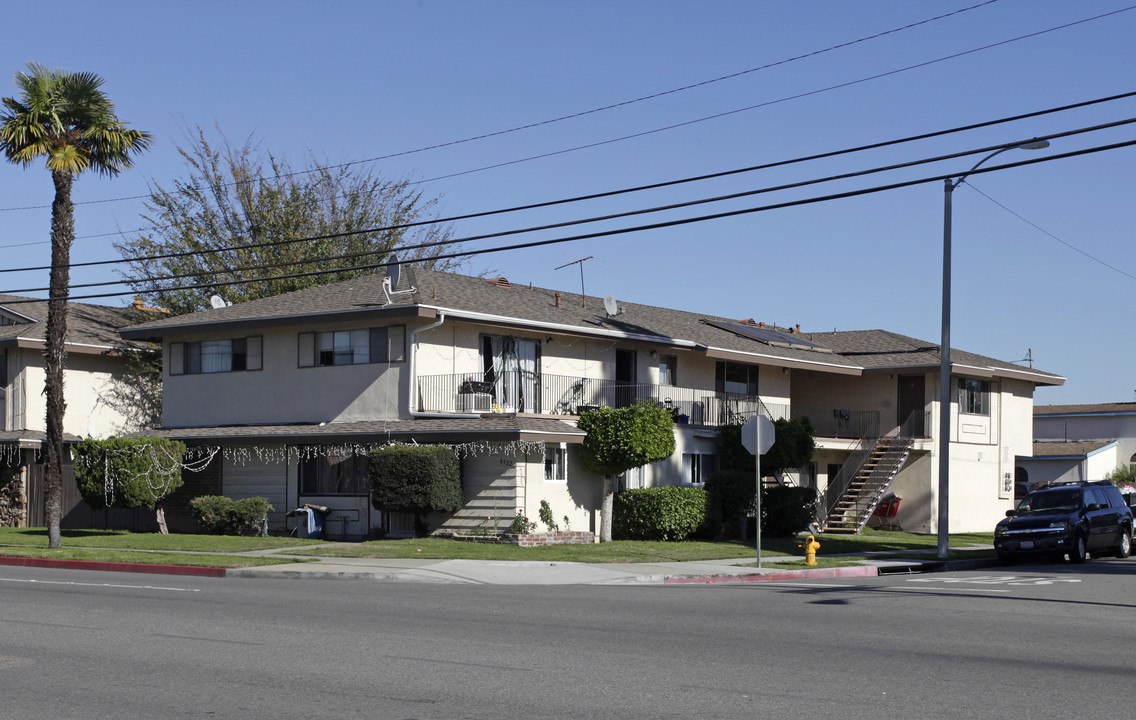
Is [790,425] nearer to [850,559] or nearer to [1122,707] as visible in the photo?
[850,559]

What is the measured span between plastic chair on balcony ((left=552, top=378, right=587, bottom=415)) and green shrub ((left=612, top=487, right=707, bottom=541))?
276cm

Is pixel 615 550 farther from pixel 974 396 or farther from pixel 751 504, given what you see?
pixel 974 396

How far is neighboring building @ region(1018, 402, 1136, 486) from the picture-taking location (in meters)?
55.9

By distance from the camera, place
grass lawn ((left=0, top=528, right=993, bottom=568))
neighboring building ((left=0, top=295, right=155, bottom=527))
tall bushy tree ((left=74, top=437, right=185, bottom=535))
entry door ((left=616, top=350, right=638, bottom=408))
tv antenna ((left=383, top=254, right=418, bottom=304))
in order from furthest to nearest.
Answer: neighboring building ((left=0, top=295, right=155, bottom=527))
entry door ((left=616, top=350, right=638, bottom=408))
tv antenna ((left=383, top=254, right=418, bottom=304))
tall bushy tree ((left=74, top=437, right=185, bottom=535))
grass lawn ((left=0, top=528, right=993, bottom=568))

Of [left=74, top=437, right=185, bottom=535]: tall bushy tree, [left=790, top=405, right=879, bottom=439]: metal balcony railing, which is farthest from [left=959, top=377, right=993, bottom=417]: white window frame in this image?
[left=74, top=437, right=185, bottom=535]: tall bushy tree

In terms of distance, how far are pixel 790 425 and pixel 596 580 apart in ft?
49.5

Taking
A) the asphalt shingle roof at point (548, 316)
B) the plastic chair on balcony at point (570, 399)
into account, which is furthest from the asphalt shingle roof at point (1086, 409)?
the plastic chair on balcony at point (570, 399)

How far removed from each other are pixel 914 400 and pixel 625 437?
15.2m

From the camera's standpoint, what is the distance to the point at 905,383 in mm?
40938

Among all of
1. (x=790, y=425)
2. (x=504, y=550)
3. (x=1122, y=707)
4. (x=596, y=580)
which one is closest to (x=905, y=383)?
(x=790, y=425)

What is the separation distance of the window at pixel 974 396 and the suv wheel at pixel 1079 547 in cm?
1489

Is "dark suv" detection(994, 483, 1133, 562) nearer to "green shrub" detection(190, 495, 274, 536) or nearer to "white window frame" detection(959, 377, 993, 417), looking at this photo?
"white window frame" detection(959, 377, 993, 417)

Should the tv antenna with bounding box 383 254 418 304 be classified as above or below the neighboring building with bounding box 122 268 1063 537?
above

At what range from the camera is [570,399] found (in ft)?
107
